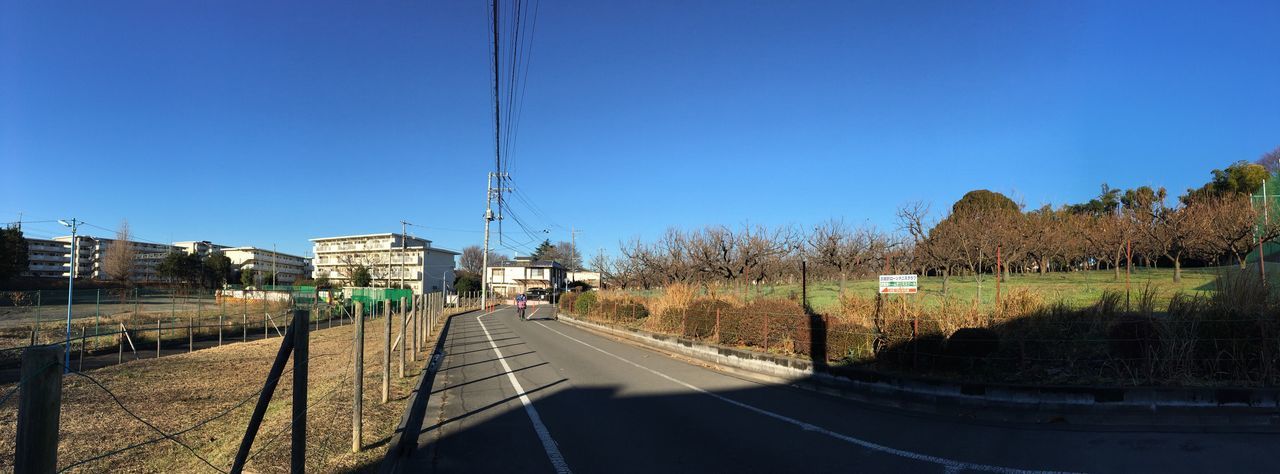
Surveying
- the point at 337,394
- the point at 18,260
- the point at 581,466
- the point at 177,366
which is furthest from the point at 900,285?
the point at 18,260

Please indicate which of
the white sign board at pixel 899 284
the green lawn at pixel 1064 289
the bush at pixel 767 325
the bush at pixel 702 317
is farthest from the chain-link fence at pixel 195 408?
the green lawn at pixel 1064 289

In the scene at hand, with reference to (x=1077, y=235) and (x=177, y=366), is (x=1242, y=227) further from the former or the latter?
(x=177, y=366)

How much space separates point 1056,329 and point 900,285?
2.63 m

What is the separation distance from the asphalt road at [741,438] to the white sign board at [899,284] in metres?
2.65

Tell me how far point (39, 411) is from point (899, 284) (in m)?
12.2

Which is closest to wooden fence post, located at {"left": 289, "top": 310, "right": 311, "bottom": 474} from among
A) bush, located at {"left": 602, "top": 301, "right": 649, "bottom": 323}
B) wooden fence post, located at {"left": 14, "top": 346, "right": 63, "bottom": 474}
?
wooden fence post, located at {"left": 14, "top": 346, "right": 63, "bottom": 474}

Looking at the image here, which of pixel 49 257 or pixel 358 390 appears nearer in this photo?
pixel 358 390

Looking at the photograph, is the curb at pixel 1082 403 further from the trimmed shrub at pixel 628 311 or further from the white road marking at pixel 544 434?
the trimmed shrub at pixel 628 311

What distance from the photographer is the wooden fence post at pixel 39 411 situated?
2420 mm

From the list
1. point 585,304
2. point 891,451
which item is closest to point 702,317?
point 891,451

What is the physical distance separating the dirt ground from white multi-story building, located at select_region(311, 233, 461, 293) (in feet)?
229

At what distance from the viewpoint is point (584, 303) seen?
34.9 meters

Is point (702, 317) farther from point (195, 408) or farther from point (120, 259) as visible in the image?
point (120, 259)

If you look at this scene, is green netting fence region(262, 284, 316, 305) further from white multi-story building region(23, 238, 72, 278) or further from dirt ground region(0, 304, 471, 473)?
white multi-story building region(23, 238, 72, 278)
